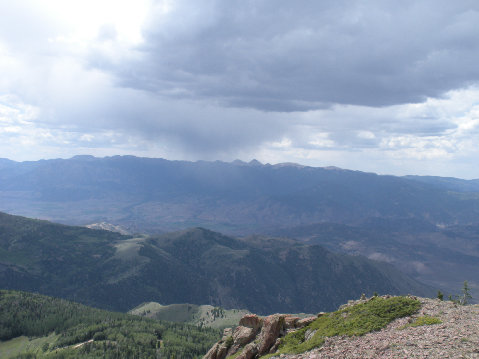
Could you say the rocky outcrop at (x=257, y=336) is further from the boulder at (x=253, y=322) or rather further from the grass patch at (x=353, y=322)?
the grass patch at (x=353, y=322)

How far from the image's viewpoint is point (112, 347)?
192 metres

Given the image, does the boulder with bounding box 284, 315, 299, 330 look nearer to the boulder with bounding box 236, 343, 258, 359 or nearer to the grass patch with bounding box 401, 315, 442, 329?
the boulder with bounding box 236, 343, 258, 359

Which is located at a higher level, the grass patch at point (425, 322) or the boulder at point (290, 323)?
the grass patch at point (425, 322)

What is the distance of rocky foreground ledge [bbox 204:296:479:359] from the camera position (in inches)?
1494

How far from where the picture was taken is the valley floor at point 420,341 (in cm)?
3641

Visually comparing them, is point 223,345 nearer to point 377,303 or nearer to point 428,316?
point 377,303

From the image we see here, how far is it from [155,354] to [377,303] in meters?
172

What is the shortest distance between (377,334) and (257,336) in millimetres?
29762

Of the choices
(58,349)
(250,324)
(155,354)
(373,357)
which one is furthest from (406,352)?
(58,349)

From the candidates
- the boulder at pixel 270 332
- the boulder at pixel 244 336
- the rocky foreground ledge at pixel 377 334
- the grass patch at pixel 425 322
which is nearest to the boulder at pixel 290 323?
the rocky foreground ledge at pixel 377 334

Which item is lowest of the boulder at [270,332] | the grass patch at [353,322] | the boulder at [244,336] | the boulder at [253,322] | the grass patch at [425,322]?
the boulder at [244,336]

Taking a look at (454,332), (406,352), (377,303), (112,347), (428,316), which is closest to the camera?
(406,352)

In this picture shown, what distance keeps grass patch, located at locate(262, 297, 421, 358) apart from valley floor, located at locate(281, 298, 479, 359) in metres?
1.21

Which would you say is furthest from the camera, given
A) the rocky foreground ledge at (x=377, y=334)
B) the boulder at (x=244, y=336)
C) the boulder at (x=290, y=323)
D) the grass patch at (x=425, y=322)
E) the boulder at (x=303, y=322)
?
the boulder at (x=244, y=336)
